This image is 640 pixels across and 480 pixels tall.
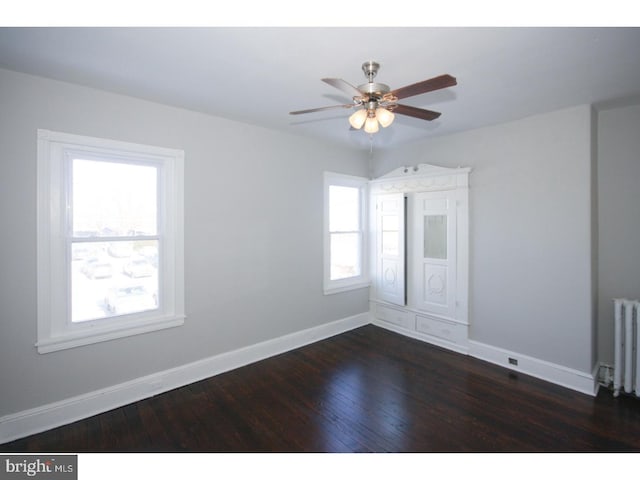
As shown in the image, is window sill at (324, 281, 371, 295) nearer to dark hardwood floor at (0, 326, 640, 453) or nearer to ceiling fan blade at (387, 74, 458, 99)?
dark hardwood floor at (0, 326, 640, 453)

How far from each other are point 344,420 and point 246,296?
1656mm

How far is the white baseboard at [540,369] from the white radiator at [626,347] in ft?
0.60

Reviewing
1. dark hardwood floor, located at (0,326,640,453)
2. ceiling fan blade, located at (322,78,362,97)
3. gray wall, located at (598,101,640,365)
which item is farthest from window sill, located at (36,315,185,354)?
gray wall, located at (598,101,640,365)

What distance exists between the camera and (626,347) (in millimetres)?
2617

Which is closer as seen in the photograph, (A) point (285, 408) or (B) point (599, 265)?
(A) point (285, 408)

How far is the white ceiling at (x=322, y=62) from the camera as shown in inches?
66.5

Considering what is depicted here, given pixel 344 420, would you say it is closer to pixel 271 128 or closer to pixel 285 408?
pixel 285 408

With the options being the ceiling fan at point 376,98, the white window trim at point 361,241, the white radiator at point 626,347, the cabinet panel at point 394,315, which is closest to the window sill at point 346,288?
the white window trim at point 361,241

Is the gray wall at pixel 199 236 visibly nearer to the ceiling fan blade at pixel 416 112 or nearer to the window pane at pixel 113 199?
the window pane at pixel 113 199

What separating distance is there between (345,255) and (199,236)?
87.1 inches

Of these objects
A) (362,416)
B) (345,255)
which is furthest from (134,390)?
(345,255)

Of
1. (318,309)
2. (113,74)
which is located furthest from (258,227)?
(113,74)

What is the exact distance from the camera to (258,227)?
3.40 meters

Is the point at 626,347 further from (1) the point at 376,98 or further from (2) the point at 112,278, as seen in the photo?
(2) the point at 112,278
